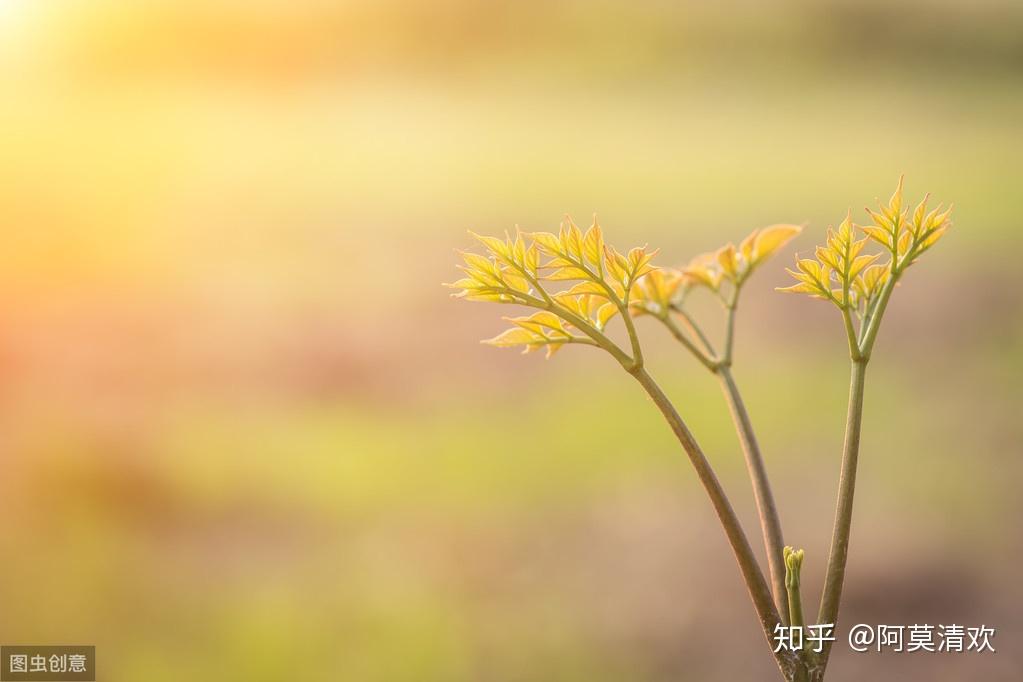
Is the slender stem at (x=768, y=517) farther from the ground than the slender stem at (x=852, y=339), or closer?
closer

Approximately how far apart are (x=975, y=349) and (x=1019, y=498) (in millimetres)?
392

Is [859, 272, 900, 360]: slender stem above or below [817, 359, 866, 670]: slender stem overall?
above

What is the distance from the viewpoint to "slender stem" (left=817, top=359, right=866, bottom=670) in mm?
211

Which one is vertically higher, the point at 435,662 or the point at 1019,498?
the point at 1019,498

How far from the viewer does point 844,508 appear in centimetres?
21

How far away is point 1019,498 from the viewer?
1.33m

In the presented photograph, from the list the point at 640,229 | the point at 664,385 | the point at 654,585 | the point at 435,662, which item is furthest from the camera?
the point at 640,229

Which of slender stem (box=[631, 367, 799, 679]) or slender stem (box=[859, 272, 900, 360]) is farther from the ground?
slender stem (box=[859, 272, 900, 360])

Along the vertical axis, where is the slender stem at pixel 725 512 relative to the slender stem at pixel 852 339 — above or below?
below

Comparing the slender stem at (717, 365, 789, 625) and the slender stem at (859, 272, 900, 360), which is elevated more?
the slender stem at (859, 272, 900, 360)

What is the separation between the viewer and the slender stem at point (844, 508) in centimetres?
21

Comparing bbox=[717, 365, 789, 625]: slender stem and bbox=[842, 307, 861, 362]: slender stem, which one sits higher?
bbox=[842, 307, 861, 362]: slender stem

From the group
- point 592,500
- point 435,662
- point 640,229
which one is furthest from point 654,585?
point 640,229

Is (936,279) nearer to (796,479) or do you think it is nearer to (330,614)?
(796,479)
